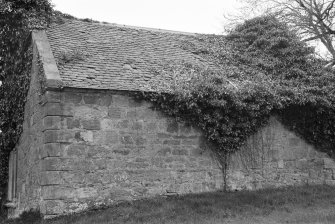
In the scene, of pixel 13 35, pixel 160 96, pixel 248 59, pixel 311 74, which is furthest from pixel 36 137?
pixel 311 74

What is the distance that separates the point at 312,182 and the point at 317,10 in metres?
13.7

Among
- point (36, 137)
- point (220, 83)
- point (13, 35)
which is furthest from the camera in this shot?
point (13, 35)

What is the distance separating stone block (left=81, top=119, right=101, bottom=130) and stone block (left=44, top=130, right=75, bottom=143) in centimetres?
44

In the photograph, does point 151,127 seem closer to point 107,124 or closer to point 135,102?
point 135,102

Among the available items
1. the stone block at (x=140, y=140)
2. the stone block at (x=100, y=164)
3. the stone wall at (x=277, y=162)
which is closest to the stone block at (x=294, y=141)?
the stone wall at (x=277, y=162)

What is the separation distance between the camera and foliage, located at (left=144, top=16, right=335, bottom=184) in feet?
43.9

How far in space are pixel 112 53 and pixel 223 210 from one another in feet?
19.6

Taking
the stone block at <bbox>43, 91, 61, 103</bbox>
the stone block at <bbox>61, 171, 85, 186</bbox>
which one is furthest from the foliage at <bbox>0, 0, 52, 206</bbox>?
the stone block at <bbox>61, 171, 85, 186</bbox>

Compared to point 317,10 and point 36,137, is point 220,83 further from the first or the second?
point 317,10

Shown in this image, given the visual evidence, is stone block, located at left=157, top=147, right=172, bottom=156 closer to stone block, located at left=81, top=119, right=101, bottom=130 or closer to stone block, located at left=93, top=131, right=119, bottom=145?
stone block, located at left=93, top=131, right=119, bottom=145

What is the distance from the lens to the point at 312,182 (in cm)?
1509

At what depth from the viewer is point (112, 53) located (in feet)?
48.7

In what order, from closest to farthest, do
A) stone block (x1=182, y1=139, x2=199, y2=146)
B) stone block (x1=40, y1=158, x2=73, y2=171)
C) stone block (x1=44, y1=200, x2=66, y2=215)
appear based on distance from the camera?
stone block (x1=44, y1=200, x2=66, y2=215) < stone block (x1=40, y1=158, x2=73, y2=171) < stone block (x1=182, y1=139, x2=199, y2=146)

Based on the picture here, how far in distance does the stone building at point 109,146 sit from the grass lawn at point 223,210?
0.58 m
